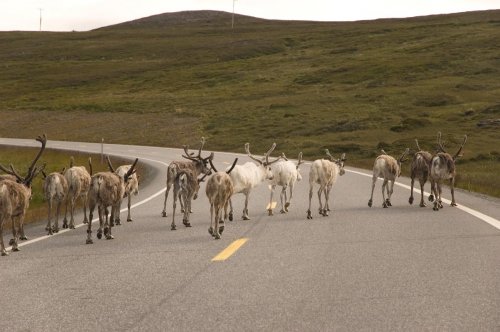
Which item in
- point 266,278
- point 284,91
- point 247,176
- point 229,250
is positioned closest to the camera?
point 266,278

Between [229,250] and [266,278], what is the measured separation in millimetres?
2217

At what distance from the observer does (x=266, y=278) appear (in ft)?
28.8

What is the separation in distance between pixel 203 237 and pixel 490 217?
5.82 meters

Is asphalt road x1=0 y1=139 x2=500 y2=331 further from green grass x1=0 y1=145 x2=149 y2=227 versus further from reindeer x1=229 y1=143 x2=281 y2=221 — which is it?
green grass x1=0 y1=145 x2=149 y2=227

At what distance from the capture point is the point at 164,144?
5778 centimetres

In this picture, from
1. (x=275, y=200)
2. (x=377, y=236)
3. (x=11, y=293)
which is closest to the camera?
(x=11, y=293)

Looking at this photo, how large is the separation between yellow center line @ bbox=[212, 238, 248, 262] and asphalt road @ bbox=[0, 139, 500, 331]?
0.33 ft

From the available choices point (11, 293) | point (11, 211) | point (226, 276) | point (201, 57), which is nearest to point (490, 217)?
point (226, 276)

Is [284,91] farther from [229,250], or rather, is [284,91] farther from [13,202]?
[229,250]

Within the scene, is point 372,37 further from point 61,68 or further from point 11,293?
point 11,293

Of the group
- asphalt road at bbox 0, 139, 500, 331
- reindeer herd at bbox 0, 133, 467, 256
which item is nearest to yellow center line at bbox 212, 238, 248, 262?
asphalt road at bbox 0, 139, 500, 331

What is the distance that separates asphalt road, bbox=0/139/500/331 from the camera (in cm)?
688

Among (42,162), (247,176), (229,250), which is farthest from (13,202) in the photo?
(42,162)

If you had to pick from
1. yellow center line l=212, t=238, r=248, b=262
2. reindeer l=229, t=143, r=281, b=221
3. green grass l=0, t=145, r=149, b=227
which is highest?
reindeer l=229, t=143, r=281, b=221
